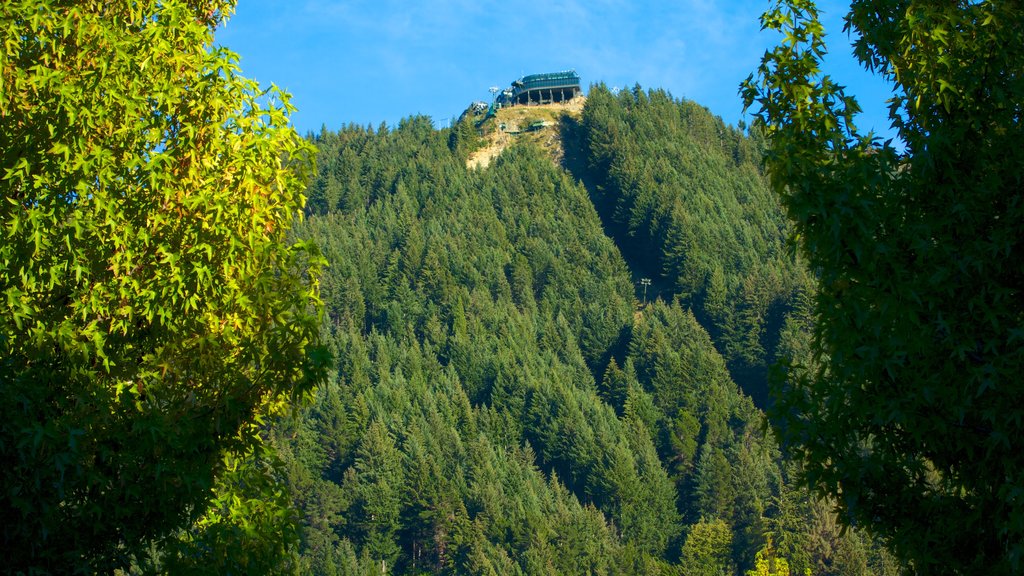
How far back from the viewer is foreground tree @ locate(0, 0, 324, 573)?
35.6 ft

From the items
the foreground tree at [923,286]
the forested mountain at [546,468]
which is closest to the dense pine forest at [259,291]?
the foreground tree at [923,286]

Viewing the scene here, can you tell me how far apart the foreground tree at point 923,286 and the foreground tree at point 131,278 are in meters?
4.69

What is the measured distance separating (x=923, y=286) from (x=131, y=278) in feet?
23.3

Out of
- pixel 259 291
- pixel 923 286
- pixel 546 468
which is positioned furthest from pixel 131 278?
pixel 546 468

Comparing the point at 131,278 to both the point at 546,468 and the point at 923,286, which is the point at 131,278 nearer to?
the point at 923,286

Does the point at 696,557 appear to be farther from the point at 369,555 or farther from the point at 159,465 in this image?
the point at 159,465

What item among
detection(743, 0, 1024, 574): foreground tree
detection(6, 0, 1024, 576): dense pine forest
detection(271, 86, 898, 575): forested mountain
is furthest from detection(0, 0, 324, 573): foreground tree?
detection(271, 86, 898, 575): forested mountain

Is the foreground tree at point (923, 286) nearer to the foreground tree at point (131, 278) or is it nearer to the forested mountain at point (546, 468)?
the foreground tree at point (131, 278)

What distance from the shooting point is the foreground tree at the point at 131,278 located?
10.8 metres

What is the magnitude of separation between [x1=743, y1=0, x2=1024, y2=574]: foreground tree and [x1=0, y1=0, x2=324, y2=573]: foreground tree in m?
4.69

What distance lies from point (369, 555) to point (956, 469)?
13789 cm

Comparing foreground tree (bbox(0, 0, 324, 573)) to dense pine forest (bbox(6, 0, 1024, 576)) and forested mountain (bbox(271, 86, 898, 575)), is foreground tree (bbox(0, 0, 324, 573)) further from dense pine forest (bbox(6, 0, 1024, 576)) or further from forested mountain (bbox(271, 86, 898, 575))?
forested mountain (bbox(271, 86, 898, 575))

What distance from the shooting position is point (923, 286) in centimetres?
1066

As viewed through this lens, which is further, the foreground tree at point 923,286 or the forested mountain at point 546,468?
the forested mountain at point 546,468
